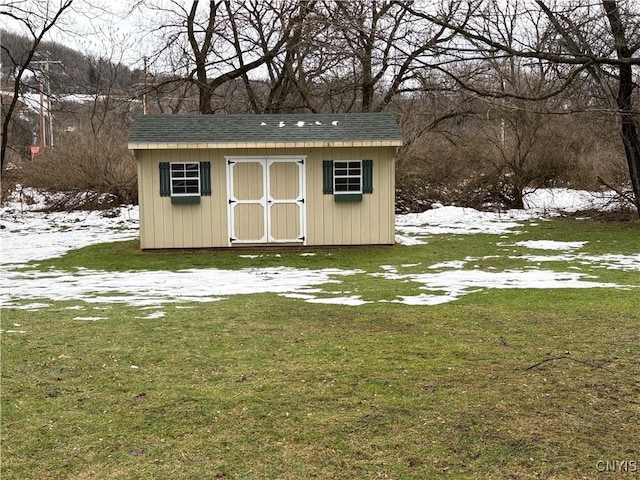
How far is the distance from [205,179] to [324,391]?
30.4 feet

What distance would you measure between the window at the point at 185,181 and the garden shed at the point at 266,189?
0.06 feet

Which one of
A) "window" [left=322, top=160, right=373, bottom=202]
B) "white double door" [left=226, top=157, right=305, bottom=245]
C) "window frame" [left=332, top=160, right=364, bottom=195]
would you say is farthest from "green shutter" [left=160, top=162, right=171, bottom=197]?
"window frame" [left=332, top=160, right=364, bottom=195]

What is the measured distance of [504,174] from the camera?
67.9 ft

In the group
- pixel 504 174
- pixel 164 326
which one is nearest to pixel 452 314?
pixel 164 326

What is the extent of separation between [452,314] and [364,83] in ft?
49.5

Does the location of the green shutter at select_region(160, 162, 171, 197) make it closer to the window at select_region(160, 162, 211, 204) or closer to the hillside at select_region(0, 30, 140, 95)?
the window at select_region(160, 162, 211, 204)

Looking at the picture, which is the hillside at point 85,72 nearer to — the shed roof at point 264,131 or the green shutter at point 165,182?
the shed roof at point 264,131

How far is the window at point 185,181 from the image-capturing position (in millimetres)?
12953

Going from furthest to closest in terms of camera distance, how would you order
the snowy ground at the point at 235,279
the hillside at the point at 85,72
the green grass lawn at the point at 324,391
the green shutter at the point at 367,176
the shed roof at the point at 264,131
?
the hillside at the point at 85,72 → the green shutter at the point at 367,176 → the shed roof at the point at 264,131 → the snowy ground at the point at 235,279 → the green grass lawn at the point at 324,391

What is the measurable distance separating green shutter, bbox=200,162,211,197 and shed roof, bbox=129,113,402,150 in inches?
18.6

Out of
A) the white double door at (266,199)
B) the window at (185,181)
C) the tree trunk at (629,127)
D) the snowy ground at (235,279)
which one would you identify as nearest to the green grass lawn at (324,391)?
the snowy ground at (235,279)

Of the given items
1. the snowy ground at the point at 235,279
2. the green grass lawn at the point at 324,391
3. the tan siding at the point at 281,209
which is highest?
the tan siding at the point at 281,209

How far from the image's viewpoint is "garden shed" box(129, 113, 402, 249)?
1296 cm

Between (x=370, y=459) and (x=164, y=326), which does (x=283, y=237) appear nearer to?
(x=164, y=326)
